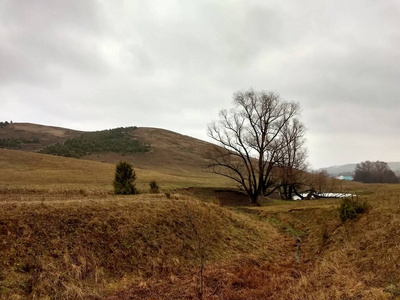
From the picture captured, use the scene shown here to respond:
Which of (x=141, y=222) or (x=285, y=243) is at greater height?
(x=141, y=222)

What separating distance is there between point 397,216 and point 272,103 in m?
21.4

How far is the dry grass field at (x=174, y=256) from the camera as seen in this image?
8.00 m

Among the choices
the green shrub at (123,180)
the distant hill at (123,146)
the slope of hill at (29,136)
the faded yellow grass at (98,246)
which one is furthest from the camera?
the slope of hill at (29,136)

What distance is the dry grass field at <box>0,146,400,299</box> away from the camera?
8.00 meters

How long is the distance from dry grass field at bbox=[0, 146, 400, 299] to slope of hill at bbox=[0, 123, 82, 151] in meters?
84.8

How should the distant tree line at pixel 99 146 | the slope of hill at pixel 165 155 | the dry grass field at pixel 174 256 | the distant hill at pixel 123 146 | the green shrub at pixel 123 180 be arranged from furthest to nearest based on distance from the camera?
the distant tree line at pixel 99 146 → the distant hill at pixel 123 146 → the slope of hill at pixel 165 155 → the green shrub at pixel 123 180 → the dry grass field at pixel 174 256

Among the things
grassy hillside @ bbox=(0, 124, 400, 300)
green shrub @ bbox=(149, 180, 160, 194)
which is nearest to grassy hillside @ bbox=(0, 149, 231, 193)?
green shrub @ bbox=(149, 180, 160, 194)

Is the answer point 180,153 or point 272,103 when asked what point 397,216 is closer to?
point 272,103

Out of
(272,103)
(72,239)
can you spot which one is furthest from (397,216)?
(272,103)

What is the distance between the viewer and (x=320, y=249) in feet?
41.9

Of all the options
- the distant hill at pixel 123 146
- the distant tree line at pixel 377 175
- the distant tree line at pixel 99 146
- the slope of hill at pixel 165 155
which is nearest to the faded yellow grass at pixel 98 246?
the slope of hill at pixel 165 155

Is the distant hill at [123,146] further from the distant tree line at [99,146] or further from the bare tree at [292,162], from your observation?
the bare tree at [292,162]

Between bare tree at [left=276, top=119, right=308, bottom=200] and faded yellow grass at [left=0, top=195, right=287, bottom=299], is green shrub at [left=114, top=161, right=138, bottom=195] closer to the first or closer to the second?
faded yellow grass at [left=0, top=195, right=287, bottom=299]

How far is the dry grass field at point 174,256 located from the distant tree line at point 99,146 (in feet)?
204
